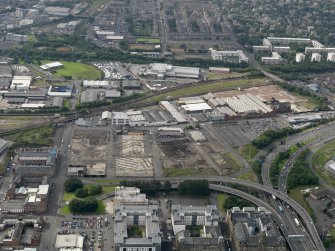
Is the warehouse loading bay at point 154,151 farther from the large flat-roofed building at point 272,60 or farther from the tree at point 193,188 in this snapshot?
the large flat-roofed building at point 272,60

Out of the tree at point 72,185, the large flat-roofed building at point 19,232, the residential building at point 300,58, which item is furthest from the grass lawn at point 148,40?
the large flat-roofed building at point 19,232

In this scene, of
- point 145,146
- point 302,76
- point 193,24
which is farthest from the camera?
point 193,24

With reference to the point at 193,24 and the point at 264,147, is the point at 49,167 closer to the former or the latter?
the point at 264,147

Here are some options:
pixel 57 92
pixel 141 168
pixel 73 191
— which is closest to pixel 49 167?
pixel 73 191

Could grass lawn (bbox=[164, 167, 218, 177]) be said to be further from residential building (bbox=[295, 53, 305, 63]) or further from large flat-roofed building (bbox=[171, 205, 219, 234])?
residential building (bbox=[295, 53, 305, 63])

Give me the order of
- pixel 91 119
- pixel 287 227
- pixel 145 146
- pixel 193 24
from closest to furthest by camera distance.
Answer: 1. pixel 287 227
2. pixel 145 146
3. pixel 91 119
4. pixel 193 24

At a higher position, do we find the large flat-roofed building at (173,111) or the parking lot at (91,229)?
the large flat-roofed building at (173,111)
